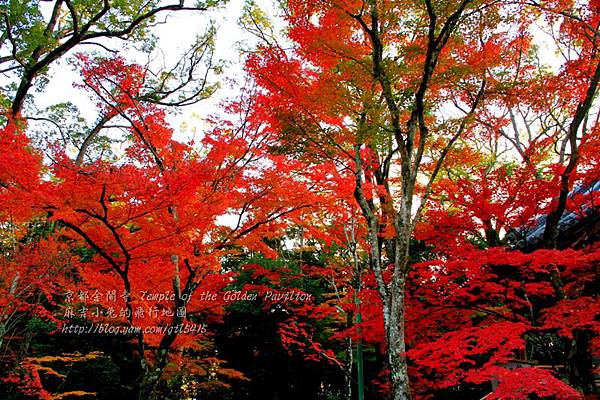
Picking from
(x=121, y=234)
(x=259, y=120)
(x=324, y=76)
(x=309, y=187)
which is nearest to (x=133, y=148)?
(x=121, y=234)

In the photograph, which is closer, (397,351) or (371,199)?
(397,351)

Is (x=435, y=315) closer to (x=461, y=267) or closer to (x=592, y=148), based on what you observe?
(x=461, y=267)

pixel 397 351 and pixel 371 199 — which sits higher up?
pixel 371 199

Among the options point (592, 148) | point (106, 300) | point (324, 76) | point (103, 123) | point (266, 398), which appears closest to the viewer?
point (592, 148)

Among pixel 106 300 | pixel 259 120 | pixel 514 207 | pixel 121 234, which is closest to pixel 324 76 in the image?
pixel 259 120

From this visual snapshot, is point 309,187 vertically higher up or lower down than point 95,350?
higher up

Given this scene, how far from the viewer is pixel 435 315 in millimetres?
7094

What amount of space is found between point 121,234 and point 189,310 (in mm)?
4291

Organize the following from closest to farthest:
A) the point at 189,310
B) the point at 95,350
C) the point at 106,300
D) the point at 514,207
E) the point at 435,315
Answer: the point at 514,207 < the point at 435,315 < the point at 106,300 < the point at 189,310 < the point at 95,350

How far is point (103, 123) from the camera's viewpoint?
1182cm

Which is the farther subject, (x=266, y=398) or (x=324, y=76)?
(x=266, y=398)

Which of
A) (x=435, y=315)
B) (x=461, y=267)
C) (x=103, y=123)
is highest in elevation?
(x=103, y=123)

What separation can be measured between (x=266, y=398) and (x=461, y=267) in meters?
12.5

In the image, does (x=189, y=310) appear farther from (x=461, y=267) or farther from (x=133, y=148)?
(x=461, y=267)
